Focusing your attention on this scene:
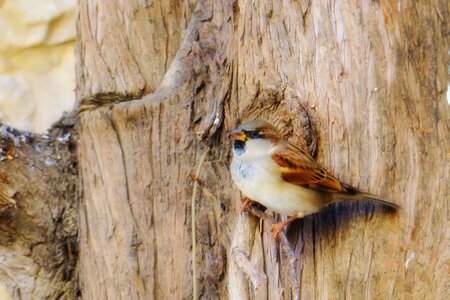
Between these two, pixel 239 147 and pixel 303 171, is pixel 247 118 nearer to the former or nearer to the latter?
pixel 239 147

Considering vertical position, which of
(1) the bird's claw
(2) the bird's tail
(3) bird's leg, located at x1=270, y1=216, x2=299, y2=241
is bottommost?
(3) bird's leg, located at x1=270, y1=216, x2=299, y2=241

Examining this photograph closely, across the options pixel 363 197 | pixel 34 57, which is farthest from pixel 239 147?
pixel 34 57

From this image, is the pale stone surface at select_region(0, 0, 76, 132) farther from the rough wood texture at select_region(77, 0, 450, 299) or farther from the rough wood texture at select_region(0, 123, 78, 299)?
the rough wood texture at select_region(0, 123, 78, 299)

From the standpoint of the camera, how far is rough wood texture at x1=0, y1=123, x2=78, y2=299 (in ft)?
10.2

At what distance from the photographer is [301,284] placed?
2.84 metres

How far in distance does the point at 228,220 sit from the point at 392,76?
0.82 meters

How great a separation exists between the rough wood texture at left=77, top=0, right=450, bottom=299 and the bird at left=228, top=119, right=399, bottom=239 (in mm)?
71

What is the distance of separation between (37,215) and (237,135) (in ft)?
2.69

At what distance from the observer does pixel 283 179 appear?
2.79m

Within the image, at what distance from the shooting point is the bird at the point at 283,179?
2734mm

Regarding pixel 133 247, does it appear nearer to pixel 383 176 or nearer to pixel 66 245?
pixel 66 245

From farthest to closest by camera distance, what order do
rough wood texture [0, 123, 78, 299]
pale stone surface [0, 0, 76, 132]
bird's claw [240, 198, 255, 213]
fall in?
pale stone surface [0, 0, 76, 132] < rough wood texture [0, 123, 78, 299] < bird's claw [240, 198, 255, 213]

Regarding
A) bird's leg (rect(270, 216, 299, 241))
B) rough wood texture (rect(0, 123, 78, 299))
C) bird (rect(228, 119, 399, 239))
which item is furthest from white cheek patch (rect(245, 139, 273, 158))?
rough wood texture (rect(0, 123, 78, 299))

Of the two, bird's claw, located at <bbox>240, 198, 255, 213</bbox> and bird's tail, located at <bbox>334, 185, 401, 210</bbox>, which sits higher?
bird's claw, located at <bbox>240, 198, 255, 213</bbox>
